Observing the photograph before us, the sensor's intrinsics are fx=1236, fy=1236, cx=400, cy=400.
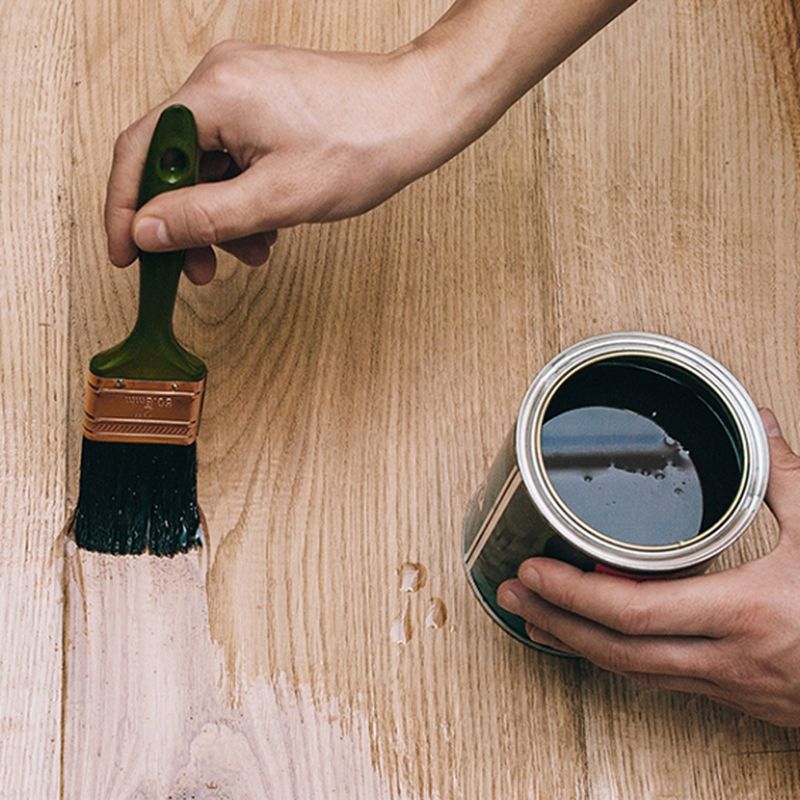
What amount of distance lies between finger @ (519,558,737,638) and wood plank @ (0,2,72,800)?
12.0 inches

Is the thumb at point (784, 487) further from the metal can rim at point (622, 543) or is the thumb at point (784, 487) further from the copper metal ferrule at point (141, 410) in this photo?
the copper metal ferrule at point (141, 410)

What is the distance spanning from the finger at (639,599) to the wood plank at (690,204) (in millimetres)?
137

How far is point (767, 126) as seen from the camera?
89 cm

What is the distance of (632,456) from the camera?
65 cm

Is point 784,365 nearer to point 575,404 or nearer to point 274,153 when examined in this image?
point 575,404

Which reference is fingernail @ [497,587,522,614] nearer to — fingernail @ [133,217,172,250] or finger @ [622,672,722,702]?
finger @ [622,672,722,702]

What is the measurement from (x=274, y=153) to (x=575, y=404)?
0.22 m

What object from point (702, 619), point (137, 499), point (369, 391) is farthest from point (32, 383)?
point (702, 619)

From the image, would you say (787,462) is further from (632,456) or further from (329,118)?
(329,118)

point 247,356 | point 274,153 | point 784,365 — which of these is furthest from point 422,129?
point 784,365

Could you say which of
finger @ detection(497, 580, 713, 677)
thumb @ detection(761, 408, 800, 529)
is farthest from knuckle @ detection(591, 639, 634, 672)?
thumb @ detection(761, 408, 800, 529)

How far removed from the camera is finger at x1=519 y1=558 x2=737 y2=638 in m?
0.64

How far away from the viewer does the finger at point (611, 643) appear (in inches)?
27.1

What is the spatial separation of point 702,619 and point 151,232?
0.36 m
